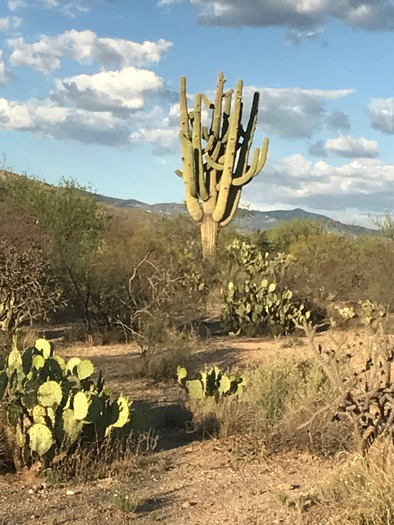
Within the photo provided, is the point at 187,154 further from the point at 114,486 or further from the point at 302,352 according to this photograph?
the point at 114,486

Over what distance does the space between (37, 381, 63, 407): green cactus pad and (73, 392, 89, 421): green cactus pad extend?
0.15 meters

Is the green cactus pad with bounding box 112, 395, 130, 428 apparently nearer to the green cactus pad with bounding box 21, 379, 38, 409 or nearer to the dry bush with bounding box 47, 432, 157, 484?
the dry bush with bounding box 47, 432, 157, 484

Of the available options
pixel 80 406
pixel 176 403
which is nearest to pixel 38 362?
pixel 80 406

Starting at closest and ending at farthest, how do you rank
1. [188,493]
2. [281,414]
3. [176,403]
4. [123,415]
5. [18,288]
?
[188,493] → [123,415] → [281,414] → [176,403] → [18,288]

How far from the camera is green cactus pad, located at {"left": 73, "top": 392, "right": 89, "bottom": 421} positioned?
608 cm

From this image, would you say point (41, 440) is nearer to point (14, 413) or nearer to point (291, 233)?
point (14, 413)

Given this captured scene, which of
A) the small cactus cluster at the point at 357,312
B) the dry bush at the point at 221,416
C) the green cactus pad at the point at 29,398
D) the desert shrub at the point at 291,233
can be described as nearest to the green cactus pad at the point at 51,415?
the green cactus pad at the point at 29,398

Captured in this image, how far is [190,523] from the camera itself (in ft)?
16.5

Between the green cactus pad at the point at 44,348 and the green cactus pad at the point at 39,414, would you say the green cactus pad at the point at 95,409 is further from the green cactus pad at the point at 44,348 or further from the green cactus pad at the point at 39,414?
the green cactus pad at the point at 44,348

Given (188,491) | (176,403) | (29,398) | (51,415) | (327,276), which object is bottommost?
(188,491)

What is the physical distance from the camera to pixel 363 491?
4.76 metres

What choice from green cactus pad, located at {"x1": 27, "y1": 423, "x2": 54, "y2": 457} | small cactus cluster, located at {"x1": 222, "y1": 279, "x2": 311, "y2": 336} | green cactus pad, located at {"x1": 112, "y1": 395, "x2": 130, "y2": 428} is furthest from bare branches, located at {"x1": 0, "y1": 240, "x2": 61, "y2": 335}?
green cactus pad, located at {"x1": 27, "y1": 423, "x2": 54, "y2": 457}

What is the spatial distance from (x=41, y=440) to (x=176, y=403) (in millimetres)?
2999

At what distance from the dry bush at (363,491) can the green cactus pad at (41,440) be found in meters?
2.22
